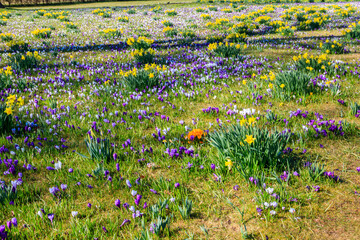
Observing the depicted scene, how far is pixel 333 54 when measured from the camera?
8547 millimetres

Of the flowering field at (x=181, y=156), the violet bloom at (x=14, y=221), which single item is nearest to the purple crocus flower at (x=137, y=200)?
the flowering field at (x=181, y=156)

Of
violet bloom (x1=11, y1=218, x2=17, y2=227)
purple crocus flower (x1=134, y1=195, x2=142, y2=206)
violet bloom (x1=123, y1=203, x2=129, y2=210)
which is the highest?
violet bloom (x1=11, y1=218, x2=17, y2=227)

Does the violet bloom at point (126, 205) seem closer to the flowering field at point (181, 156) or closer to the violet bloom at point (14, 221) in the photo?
the flowering field at point (181, 156)

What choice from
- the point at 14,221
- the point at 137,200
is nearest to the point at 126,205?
the point at 137,200

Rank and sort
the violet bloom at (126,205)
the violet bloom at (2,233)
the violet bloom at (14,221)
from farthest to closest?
the violet bloom at (126,205) → the violet bloom at (14,221) → the violet bloom at (2,233)

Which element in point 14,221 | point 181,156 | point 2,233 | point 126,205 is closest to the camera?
point 2,233

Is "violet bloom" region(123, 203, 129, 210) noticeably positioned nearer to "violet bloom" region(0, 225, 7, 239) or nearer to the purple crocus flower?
the purple crocus flower

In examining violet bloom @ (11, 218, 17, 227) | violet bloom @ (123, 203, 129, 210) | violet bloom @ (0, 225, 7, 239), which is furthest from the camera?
violet bloom @ (123, 203, 129, 210)

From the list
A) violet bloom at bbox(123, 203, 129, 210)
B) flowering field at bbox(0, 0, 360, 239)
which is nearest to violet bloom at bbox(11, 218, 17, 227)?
flowering field at bbox(0, 0, 360, 239)

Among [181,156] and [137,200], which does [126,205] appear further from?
[181,156]

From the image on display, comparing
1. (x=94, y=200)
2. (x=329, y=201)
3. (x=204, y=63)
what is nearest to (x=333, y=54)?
(x=204, y=63)

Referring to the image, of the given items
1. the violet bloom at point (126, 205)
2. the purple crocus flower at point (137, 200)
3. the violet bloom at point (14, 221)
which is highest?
the violet bloom at point (14, 221)

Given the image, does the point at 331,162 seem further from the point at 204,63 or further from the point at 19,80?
the point at 19,80

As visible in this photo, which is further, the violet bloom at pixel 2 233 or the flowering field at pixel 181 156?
the flowering field at pixel 181 156
